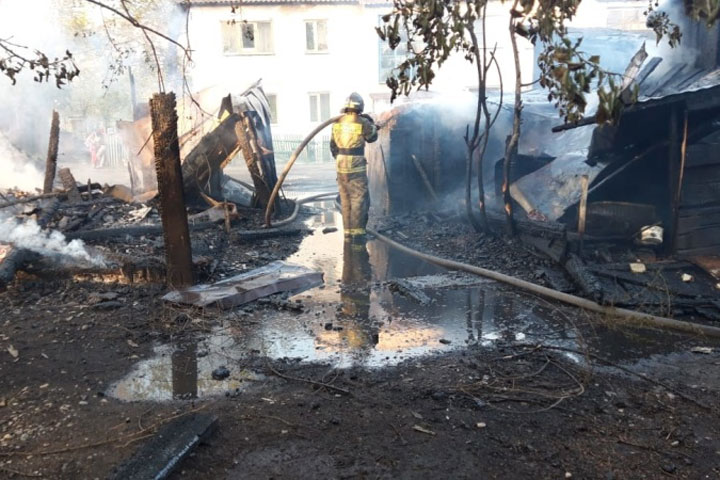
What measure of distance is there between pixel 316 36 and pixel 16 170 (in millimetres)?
15197

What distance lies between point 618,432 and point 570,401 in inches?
16.5

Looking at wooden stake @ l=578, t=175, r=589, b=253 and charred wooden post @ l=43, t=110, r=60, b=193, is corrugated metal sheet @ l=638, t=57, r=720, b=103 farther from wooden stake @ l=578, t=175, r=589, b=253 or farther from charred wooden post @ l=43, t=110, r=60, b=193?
charred wooden post @ l=43, t=110, r=60, b=193

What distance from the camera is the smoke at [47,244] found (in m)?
6.71

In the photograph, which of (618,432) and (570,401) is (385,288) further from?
(618,432)

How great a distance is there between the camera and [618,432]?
348 centimetres

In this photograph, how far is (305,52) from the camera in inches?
1009

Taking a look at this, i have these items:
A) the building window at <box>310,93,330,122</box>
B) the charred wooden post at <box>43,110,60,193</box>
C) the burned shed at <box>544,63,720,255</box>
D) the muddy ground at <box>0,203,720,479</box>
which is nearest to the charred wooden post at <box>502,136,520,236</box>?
the burned shed at <box>544,63,720,255</box>

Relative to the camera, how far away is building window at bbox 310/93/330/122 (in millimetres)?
26188

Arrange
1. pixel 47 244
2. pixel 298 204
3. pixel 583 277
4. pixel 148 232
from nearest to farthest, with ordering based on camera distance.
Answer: pixel 583 277
pixel 47 244
pixel 148 232
pixel 298 204

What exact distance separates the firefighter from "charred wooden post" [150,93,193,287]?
316cm

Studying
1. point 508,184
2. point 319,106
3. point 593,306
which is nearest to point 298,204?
point 508,184

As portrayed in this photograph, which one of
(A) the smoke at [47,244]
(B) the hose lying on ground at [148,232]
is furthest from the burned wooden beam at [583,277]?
(A) the smoke at [47,244]

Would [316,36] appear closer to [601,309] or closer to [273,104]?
[273,104]

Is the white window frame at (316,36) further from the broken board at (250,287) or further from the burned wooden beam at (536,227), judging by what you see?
the broken board at (250,287)
